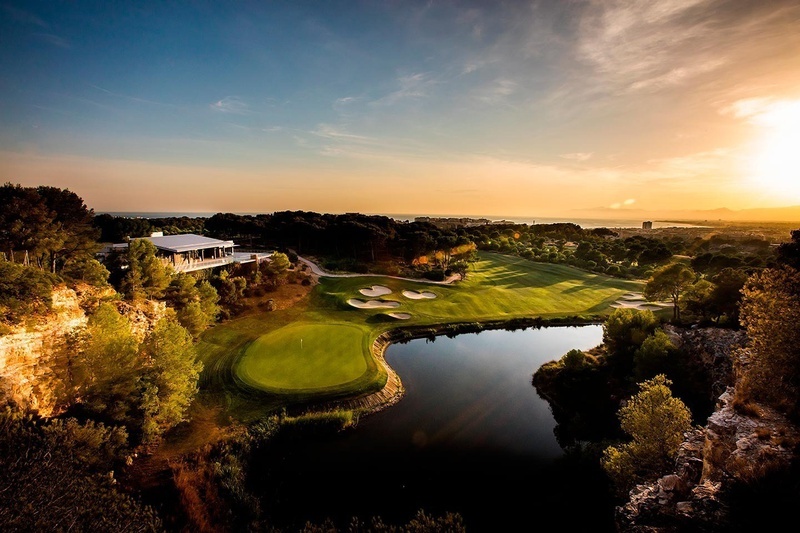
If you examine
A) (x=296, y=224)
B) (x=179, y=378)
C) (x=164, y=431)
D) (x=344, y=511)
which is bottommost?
(x=344, y=511)

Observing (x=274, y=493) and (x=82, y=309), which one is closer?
(x=274, y=493)

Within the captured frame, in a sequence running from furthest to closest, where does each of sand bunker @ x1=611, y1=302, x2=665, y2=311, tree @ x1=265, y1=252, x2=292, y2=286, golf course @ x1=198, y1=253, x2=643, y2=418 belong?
tree @ x1=265, y1=252, x2=292, y2=286, sand bunker @ x1=611, y1=302, x2=665, y2=311, golf course @ x1=198, y1=253, x2=643, y2=418

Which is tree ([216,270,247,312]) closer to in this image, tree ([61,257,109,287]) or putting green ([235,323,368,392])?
putting green ([235,323,368,392])

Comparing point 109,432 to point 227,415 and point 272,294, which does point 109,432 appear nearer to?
point 227,415

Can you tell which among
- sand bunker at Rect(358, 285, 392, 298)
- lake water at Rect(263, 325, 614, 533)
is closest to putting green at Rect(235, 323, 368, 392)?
lake water at Rect(263, 325, 614, 533)

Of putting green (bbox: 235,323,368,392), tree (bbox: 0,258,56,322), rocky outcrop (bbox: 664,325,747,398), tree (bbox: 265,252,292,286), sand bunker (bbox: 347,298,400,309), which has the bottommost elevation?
putting green (bbox: 235,323,368,392)

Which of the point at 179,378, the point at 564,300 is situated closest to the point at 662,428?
the point at 179,378

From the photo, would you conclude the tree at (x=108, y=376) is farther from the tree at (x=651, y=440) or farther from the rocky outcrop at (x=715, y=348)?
the rocky outcrop at (x=715, y=348)

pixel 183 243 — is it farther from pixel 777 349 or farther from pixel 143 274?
pixel 777 349
